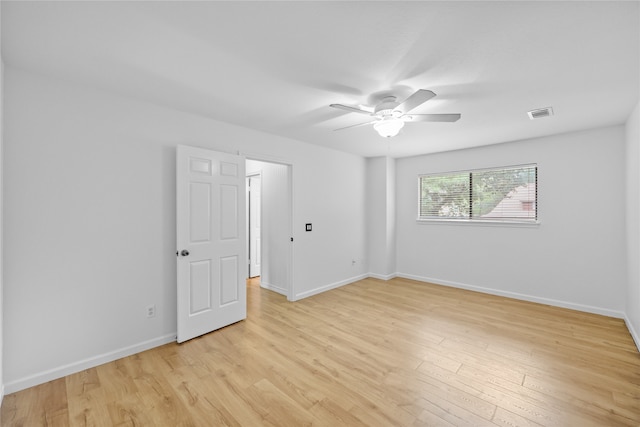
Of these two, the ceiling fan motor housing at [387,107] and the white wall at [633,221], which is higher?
the ceiling fan motor housing at [387,107]

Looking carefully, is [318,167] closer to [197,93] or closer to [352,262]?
[352,262]

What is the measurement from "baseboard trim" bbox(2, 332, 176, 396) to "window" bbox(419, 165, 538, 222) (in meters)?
4.61

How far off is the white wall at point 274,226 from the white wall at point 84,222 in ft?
4.65

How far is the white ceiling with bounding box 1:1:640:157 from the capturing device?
147 centimetres

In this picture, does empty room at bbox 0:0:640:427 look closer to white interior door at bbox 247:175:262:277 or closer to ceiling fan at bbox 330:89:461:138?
ceiling fan at bbox 330:89:461:138

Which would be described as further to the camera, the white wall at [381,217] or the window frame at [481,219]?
the white wall at [381,217]

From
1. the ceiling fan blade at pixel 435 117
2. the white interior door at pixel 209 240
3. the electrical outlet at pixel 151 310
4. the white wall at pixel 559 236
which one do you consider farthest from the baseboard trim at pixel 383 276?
the electrical outlet at pixel 151 310

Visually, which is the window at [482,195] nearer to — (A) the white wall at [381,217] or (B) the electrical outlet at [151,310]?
(A) the white wall at [381,217]

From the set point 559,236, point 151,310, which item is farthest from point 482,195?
point 151,310

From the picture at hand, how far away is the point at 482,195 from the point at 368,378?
370 centimetres

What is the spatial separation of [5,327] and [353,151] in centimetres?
457

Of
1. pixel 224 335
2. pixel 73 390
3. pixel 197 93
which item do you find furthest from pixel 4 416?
pixel 197 93

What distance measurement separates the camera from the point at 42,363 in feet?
7.10

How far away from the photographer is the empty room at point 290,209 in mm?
1686
